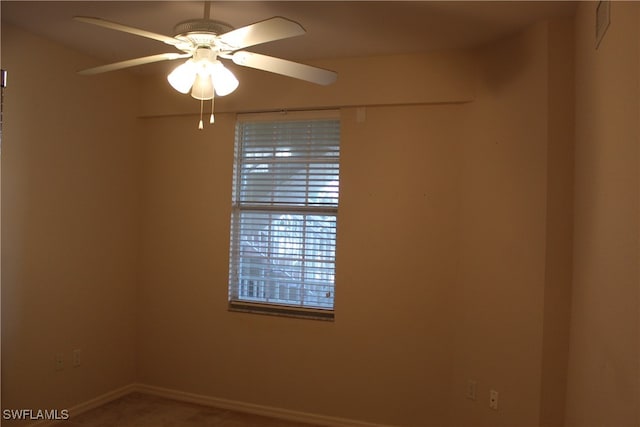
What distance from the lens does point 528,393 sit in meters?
2.80

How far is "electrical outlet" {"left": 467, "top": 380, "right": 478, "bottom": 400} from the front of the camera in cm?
317

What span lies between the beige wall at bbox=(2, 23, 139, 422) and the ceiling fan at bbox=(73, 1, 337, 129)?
106cm

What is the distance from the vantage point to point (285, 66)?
2309 mm

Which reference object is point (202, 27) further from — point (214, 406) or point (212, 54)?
point (214, 406)

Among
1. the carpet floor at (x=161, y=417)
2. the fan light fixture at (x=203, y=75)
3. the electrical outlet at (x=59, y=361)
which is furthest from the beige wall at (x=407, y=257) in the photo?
the fan light fixture at (x=203, y=75)

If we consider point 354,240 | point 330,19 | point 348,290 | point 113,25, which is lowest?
point 348,290

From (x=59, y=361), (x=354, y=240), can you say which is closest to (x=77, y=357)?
(x=59, y=361)

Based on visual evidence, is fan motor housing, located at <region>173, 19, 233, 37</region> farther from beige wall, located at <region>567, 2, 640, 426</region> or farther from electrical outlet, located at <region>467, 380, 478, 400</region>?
electrical outlet, located at <region>467, 380, 478, 400</region>

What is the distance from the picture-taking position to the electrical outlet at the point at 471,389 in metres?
3.17

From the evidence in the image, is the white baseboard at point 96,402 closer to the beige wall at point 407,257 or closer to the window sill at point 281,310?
the beige wall at point 407,257

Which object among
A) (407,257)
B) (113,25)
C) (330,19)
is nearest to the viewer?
(113,25)

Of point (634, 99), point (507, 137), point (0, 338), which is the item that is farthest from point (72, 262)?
point (634, 99)

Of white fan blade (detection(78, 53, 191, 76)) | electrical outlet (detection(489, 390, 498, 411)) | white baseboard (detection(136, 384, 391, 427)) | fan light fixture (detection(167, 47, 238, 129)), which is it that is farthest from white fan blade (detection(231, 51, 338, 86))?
white baseboard (detection(136, 384, 391, 427))

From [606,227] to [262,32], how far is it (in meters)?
1.58
